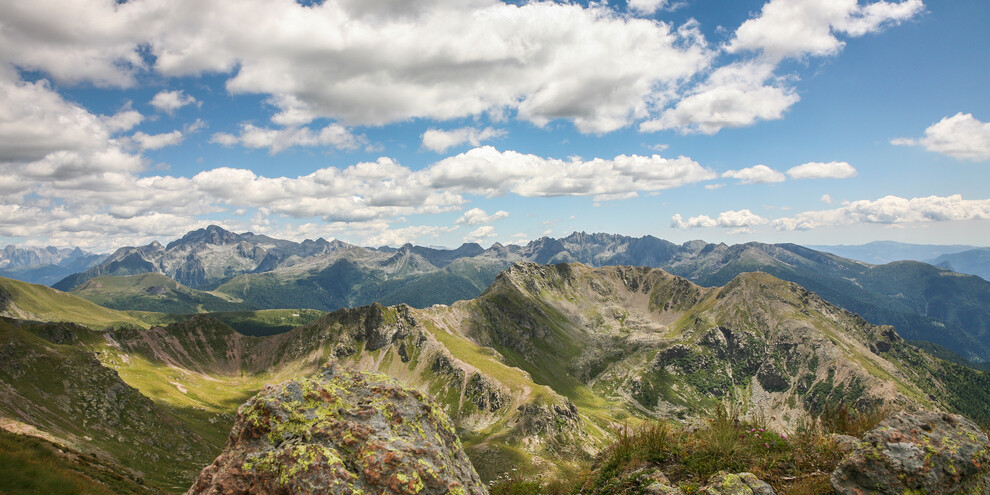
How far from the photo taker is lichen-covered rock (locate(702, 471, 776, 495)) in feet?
34.6

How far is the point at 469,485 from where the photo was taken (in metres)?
13.9

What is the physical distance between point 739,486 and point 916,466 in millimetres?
4656

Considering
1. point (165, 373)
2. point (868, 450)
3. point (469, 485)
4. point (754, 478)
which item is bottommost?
point (165, 373)

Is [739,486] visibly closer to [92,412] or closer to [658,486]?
[658,486]

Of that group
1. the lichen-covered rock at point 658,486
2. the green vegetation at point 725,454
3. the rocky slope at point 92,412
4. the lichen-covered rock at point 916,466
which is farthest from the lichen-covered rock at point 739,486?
the rocky slope at point 92,412

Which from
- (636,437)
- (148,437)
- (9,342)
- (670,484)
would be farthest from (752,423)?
(9,342)

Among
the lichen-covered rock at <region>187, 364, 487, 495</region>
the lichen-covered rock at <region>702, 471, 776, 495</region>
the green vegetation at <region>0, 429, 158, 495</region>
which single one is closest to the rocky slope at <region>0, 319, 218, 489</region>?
the green vegetation at <region>0, 429, 158, 495</region>

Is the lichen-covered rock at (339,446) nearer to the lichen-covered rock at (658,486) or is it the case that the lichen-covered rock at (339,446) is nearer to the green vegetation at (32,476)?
the lichen-covered rock at (658,486)

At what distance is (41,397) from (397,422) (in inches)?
4536

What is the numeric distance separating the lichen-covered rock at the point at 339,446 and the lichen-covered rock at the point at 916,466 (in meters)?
10.8

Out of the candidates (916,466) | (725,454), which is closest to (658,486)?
(725,454)

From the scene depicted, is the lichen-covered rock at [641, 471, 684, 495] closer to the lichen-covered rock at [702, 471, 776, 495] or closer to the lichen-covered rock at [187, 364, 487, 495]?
the lichen-covered rock at [702, 471, 776, 495]

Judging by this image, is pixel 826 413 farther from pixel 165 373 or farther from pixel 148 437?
pixel 165 373

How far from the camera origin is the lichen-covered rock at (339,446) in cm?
1148
